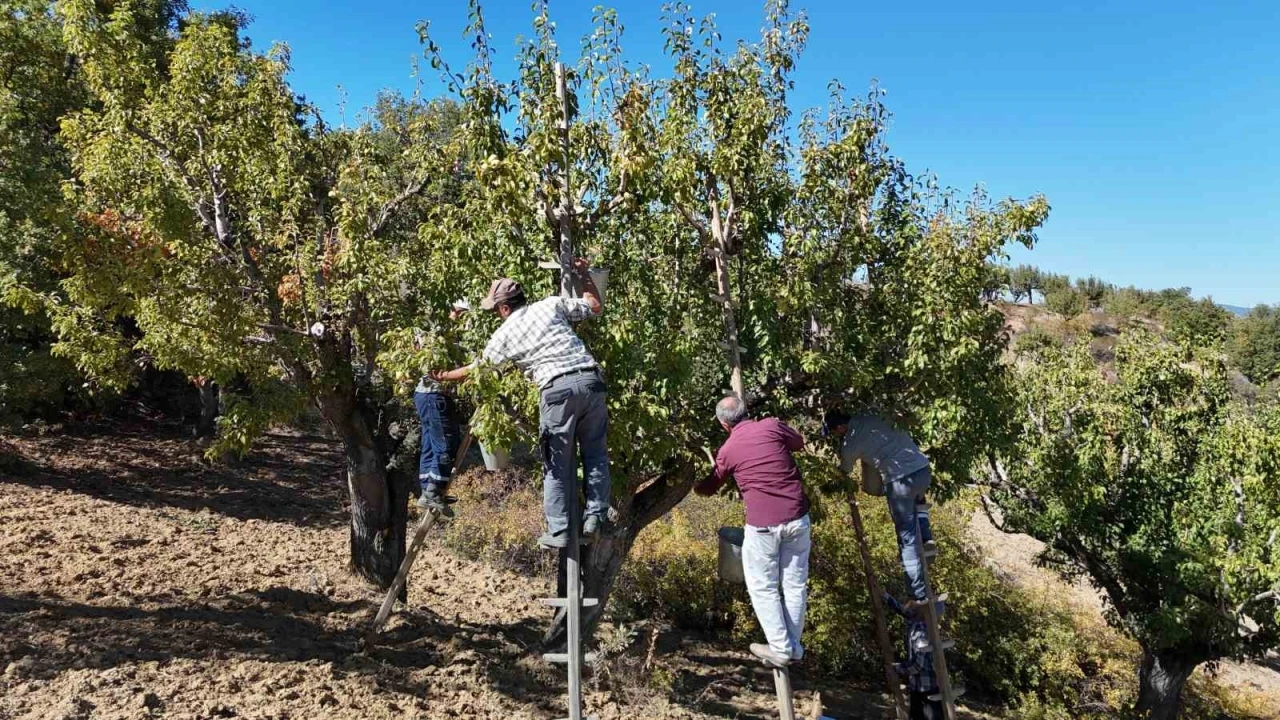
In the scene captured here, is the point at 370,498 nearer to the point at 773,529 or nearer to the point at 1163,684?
the point at 773,529

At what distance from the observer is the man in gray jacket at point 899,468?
5637mm

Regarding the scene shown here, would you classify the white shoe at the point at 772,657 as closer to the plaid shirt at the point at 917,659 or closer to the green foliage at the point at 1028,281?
the plaid shirt at the point at 917,659

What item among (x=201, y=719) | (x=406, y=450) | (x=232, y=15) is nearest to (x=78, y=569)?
(x=406, y=450)

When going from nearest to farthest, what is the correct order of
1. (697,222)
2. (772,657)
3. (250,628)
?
1. (772,657)
2. (697,222)
3. (250,628)

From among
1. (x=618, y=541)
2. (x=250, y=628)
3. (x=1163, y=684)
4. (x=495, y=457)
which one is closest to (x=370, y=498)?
(x=250, y=628)

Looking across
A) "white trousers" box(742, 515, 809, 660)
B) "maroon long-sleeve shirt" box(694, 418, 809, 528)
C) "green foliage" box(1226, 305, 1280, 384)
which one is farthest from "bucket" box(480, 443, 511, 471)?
"green foliage" box(1226, 305, 1280, 384)

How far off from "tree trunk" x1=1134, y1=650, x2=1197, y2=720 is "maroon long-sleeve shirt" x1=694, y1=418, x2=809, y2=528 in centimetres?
996

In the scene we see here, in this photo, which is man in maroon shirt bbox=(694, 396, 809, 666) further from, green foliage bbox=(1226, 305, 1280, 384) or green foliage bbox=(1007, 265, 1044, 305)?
green foliage bbox=(1007, 265, 1044, 305)

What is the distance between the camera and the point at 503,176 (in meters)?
4.50

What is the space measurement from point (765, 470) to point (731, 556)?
0.89 metres

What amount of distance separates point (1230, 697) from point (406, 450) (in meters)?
15.6

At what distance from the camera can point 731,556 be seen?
5215mm

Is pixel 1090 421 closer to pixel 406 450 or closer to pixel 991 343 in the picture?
pixel 991 343

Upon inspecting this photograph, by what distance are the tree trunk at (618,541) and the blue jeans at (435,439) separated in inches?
54.4
